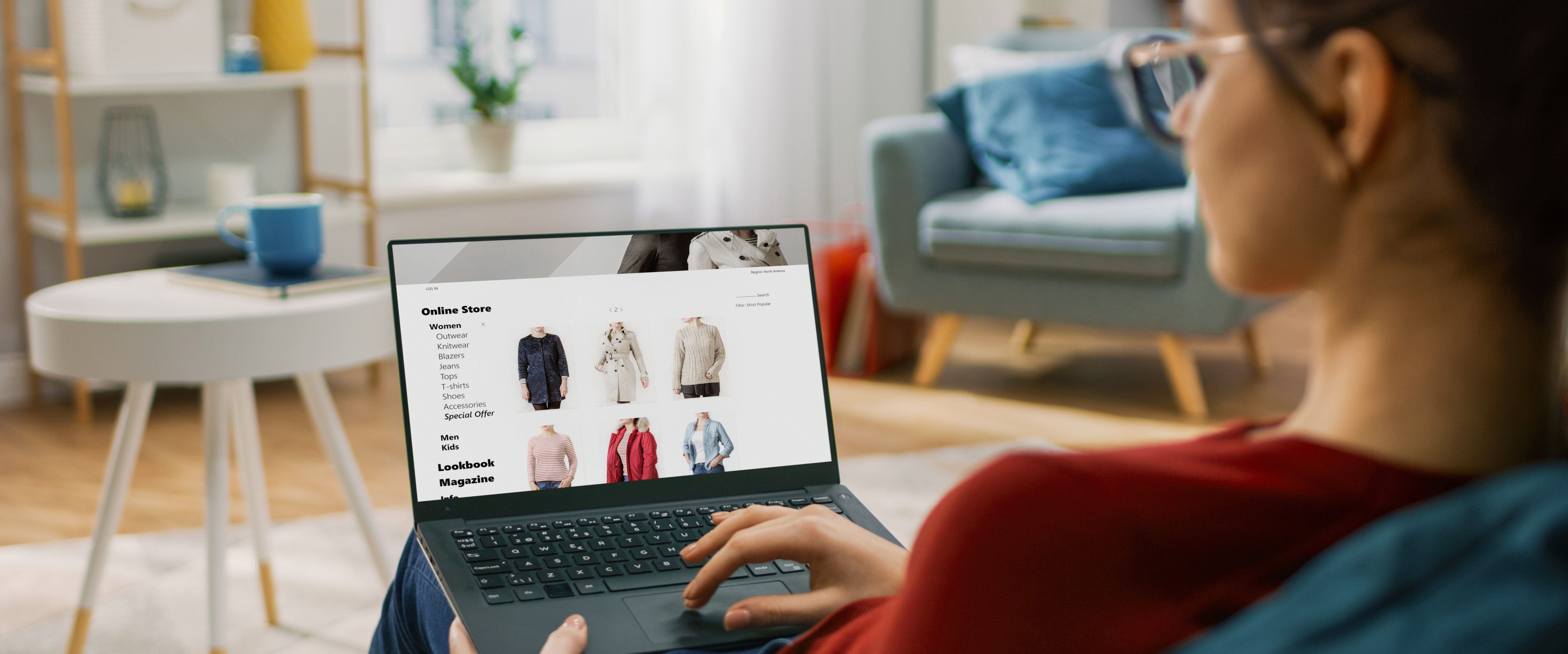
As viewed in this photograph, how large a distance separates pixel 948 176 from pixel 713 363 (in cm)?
232

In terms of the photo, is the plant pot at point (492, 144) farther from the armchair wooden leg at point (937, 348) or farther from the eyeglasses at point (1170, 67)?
the eyeglasses at point (1170, 67)

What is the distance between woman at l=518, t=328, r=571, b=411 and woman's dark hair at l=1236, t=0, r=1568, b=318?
1.90 feet

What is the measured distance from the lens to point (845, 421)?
2.88 metres

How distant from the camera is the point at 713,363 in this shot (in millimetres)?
901

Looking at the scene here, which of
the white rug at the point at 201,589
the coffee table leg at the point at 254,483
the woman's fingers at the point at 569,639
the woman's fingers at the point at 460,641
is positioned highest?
the woman's fingers at the point at 569,639

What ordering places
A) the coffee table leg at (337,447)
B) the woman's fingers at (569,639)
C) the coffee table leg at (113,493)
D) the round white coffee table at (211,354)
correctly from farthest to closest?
the coffee table leg at (337,447), the coffee table leg at (113,493), the round white coffee table at (211,354), the woman's fingers at (569,639)

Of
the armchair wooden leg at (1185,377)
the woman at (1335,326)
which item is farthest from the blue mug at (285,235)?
the armchair wooden leg at (1185,377)

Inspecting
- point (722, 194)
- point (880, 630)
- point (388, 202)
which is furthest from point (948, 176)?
point (880, 630)

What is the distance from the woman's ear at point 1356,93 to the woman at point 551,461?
1.87 feet

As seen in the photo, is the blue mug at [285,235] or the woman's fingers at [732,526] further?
the blue mug at [285,235]

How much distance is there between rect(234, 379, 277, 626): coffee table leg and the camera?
167 centimetres

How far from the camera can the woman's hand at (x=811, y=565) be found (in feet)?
2.27

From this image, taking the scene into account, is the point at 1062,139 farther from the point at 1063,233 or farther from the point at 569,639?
the point at 569,639

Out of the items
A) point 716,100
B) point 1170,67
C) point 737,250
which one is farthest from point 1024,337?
point 1170,67
